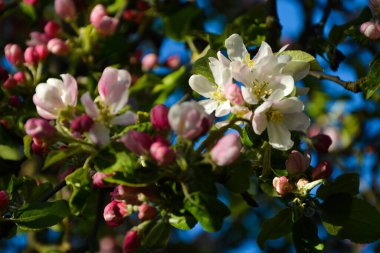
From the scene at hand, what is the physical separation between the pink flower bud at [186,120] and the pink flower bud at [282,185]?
0.35 m

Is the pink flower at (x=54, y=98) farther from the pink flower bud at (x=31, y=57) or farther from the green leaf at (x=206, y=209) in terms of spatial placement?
the pink flower bud at (x=31, y=57)

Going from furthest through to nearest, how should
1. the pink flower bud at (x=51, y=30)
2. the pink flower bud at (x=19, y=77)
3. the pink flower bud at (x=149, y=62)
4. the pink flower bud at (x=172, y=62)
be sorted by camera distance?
the pink flower bud at (x=172, y=62), the pink flower bud at (x=149, y=62), the pink flower bud at (x=51, y=30), the pink flower bud at (x=19, y=77)

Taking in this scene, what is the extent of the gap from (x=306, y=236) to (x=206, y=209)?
434 mm

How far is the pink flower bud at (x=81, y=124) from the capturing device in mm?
1628

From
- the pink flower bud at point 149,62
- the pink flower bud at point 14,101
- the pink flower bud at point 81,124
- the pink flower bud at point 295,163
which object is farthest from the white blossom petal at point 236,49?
the pink flower bud at point 149,62

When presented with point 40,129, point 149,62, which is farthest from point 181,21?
point 40,129

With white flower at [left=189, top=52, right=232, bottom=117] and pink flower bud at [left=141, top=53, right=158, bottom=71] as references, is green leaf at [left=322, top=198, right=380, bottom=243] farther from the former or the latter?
pink flower bud at [left=141, top=53, right=158, bottom=71]

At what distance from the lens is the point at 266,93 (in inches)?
72.6

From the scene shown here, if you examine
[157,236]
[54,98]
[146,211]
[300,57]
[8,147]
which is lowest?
[8,147]

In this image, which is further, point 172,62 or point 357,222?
point 172,62

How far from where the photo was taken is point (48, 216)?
6.31ft

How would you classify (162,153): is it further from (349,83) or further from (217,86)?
(349,83)

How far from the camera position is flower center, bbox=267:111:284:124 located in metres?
1.84

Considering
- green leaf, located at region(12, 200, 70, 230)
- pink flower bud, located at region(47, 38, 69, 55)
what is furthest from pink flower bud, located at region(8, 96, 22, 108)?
green leaf, located at region(12, 200, 70, 230)
